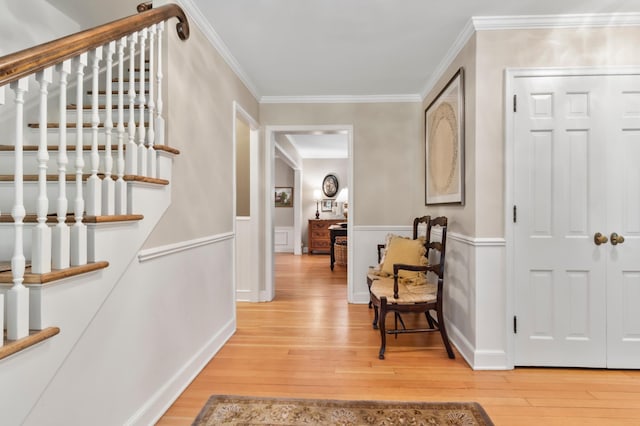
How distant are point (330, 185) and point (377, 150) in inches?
191

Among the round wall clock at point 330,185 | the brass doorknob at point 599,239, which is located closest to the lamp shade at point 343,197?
the round wall clock at point 330,185

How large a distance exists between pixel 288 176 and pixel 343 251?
332 cm

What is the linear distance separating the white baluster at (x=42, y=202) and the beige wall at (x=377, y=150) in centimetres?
300

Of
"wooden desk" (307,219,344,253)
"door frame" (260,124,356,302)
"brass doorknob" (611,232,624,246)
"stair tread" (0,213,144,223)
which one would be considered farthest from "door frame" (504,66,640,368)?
"wooden desk" (307,219,344,253)

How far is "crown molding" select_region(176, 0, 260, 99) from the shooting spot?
2.18m

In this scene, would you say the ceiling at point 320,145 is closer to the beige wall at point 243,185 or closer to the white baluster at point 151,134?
Result: the beige wall at point 243,185

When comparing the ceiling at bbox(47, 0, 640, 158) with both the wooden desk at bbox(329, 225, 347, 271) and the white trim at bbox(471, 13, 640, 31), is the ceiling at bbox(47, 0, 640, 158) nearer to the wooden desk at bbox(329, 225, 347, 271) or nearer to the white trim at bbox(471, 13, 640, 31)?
the white trim at bbox(471, 13, 640, 31)

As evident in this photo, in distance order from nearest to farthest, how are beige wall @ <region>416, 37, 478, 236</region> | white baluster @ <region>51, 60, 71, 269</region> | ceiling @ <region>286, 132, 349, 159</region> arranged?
white baluster @ <region>51, 60, 71, 269</region> → beige wall @ <region>416, 37, 478, 236</region> → ceiling @ <region>286, 132, 349, 159</region>

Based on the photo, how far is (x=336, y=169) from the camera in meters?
8.84

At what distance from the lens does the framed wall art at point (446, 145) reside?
8.71 feet

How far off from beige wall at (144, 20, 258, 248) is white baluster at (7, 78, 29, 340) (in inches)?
28.6

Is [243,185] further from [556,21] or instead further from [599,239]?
[599,239]

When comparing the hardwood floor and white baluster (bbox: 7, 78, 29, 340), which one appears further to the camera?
the hardwood floor

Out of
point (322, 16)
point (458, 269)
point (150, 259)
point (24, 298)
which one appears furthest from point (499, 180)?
point (24, 298)
